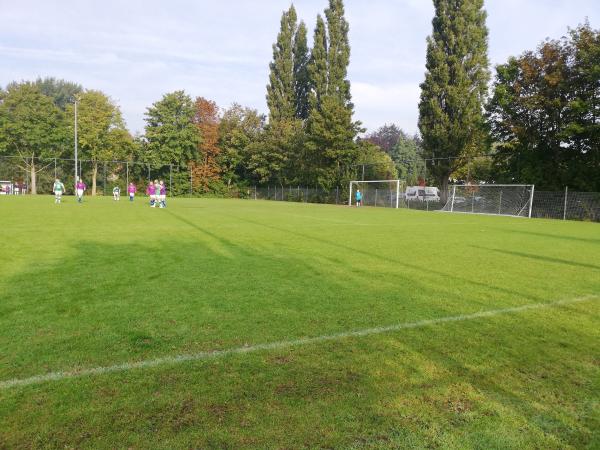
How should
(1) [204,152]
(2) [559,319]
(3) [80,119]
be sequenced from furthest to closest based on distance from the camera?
(1) [204,152] → (3) [80,119] → (2) [559,319]

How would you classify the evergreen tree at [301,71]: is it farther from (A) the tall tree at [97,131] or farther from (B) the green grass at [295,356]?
(B) the green grass at [295,356]

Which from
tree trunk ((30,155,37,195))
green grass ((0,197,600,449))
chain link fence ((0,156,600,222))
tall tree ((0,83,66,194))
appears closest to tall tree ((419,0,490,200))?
chain link fence ((0,156,600,222))

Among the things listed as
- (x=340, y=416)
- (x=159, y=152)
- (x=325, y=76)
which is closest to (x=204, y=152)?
(x=159, y=152)

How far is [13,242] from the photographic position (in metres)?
10.9

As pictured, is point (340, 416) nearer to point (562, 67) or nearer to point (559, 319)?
point (559, 319)

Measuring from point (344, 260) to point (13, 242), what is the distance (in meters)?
8.25

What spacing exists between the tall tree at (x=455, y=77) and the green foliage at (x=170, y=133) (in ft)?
115

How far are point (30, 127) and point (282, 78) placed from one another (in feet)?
116

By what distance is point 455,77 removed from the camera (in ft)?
135

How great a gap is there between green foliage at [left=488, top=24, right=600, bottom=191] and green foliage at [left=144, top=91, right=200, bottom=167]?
4199cm

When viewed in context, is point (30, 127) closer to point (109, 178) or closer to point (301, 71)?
point (109, 178)

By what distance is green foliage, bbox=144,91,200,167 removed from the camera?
62.1m

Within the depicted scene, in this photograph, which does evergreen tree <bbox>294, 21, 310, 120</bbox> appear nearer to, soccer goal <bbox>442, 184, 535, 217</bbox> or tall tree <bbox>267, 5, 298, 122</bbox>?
tall tree <bbox>267, 5, 298, 122</bbox>

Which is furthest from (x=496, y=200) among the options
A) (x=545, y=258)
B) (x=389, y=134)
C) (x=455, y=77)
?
(x=389, y=134)
